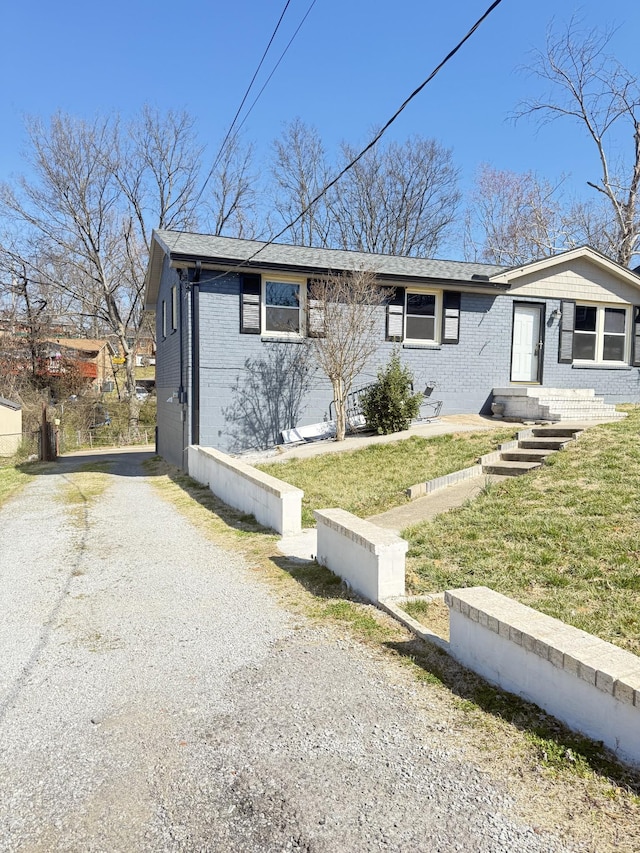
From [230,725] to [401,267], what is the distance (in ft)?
40.5

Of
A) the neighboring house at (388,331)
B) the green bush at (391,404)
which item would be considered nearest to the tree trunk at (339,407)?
the green bush at (391,404)

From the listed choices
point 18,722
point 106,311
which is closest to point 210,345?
point 18,722

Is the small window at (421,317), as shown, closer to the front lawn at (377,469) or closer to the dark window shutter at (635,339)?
the front lawn at (377,469)

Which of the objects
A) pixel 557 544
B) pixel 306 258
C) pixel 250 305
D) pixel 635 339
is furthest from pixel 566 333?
pixel 557 544

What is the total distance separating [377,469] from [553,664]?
6468 mm

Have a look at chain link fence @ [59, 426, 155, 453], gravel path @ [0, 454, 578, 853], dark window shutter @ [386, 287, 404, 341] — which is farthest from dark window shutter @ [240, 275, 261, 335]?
chain link fence @ [59, 426, 155, 453]

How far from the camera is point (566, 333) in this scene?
46.7 feet

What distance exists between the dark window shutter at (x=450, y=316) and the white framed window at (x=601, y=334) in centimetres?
316

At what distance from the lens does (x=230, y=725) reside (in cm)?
282

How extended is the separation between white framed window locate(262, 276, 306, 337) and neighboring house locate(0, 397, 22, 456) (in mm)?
15936

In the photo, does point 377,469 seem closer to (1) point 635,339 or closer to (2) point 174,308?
(2) point 174,308

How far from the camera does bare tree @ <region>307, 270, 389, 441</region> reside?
1171 centimetres

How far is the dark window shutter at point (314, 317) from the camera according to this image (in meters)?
12.5

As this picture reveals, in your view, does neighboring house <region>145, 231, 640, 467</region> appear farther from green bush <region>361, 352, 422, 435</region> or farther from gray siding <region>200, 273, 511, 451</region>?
green bush <region>361, 352, 422, 435</region>
